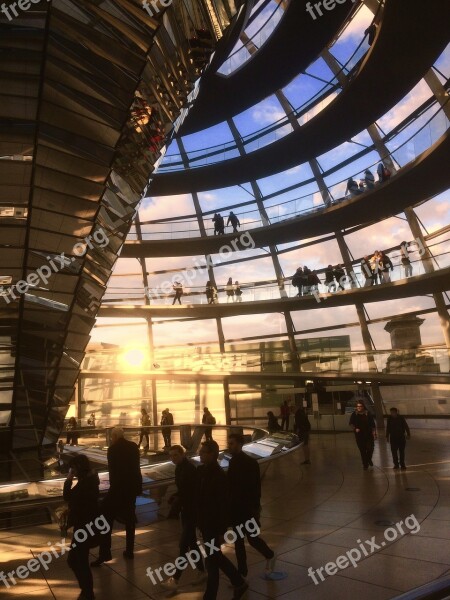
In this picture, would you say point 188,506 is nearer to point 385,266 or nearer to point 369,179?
point 385,266

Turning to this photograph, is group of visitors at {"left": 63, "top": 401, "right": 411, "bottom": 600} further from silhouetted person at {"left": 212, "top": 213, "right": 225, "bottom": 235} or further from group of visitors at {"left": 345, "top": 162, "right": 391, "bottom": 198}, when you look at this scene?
silhouetted person at {"left": 212, "top": 213, "right": 225, "bottom": 235}

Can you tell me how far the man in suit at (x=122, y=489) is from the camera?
6.45 meters

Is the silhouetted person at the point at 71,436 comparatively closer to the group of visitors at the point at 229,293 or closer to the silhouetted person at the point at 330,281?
the group of visitors at the point at 229,293

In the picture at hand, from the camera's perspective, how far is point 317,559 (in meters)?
6.10

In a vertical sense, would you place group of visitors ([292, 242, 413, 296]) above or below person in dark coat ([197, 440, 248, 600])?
above

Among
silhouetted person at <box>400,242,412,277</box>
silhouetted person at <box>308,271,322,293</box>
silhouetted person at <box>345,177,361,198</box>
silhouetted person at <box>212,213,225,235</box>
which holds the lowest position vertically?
silhouetted person at <box>400,242,412,277</box>

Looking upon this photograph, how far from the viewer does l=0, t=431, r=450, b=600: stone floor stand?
17.3 ft

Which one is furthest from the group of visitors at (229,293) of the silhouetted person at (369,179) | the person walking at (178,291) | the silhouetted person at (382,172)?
the silhouetted person at (382,172)

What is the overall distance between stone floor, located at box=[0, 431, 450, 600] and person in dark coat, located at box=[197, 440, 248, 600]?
1.29ft

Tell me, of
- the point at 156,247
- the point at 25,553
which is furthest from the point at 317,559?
the point at 156,247

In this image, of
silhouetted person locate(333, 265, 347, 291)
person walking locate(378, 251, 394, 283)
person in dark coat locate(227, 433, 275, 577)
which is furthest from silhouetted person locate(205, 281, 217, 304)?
person in dark coat locate(227, 433, 275, 577)

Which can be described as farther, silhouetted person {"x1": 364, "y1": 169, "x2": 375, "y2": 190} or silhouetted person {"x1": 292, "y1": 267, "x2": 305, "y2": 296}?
silhouetted person {"x1": 292, "y1": 267, "x2": 305, "y2": 296}

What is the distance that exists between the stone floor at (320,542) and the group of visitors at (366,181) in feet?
52.0

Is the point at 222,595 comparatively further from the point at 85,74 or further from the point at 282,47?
the point at 282,47
